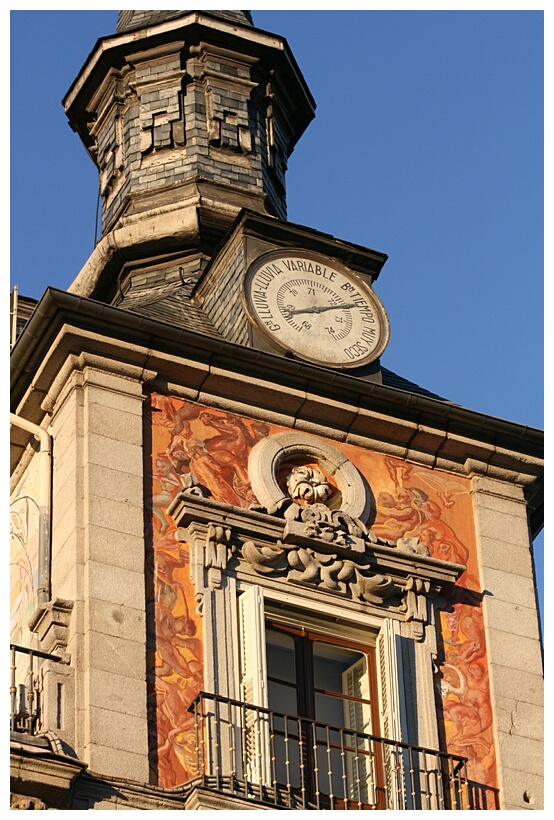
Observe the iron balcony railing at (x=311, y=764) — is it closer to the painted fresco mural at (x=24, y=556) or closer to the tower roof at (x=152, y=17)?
the painted fresco mural at (x=24, y=556)

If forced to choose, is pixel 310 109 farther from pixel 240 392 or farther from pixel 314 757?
pixel 314 757

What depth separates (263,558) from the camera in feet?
68.6

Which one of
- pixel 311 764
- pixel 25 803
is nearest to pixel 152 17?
pixel 311 764

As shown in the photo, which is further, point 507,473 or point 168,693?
point 507,473

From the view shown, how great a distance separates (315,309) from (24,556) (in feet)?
12.3

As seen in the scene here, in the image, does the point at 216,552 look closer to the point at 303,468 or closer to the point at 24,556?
the point at 303,468

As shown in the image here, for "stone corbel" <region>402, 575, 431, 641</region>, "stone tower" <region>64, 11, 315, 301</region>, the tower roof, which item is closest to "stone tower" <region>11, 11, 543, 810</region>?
"stone corbel" <region>402, 575, 431, 641</region>

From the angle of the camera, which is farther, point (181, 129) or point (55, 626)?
point (181, 129)

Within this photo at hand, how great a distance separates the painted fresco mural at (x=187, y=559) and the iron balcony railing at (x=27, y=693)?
906 millimetres

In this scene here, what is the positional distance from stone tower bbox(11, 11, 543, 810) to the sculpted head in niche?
0.02 meters

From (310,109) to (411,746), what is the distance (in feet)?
35.0

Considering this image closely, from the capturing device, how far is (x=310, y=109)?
28969mm

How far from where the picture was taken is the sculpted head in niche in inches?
860

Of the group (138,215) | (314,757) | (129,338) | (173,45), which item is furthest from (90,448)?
(173,45)
